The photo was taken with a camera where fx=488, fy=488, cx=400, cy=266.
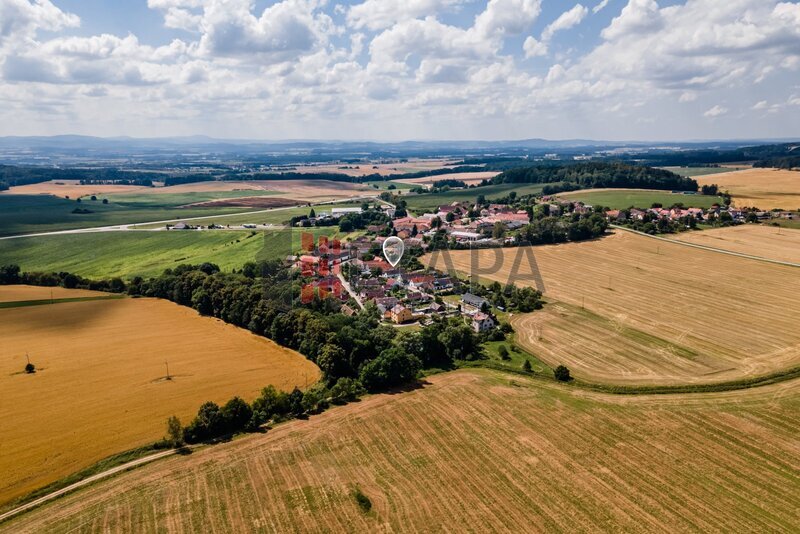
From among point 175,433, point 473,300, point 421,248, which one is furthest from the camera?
point 421,248

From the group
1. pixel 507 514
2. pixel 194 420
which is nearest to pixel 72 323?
pixel 194 420

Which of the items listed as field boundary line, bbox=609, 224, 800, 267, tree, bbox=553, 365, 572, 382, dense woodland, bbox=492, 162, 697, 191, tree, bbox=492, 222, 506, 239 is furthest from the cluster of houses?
dense woodland, bbox=492, 162, 697, 191

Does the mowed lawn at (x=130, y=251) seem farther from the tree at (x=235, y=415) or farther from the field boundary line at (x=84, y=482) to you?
the field boundary line at (x=84, y=482)

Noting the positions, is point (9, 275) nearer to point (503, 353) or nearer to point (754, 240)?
point (503, 353)

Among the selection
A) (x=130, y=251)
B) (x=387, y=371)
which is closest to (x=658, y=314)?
(x=387, y=371)

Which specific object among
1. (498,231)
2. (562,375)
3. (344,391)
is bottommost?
(344,391)

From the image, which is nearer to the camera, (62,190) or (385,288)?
(385,288)

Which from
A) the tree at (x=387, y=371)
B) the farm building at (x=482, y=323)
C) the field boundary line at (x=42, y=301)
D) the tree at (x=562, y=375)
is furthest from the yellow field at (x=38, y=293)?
the tree at (x=562, y=375)

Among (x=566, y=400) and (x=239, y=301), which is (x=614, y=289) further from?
(x=239, y=301)
